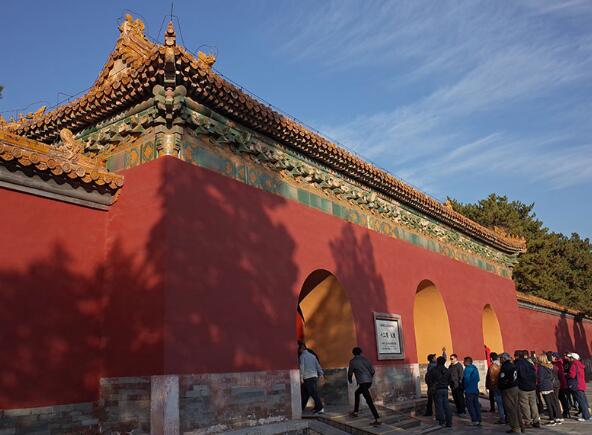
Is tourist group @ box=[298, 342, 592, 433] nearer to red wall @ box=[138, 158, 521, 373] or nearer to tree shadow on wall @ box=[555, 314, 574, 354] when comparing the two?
red wall @ box=[138, 158, 521, 373]

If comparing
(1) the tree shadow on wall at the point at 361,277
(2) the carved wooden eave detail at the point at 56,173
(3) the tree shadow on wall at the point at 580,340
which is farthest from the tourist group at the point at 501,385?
(3) the tree shadow on wall at the point at 580,340

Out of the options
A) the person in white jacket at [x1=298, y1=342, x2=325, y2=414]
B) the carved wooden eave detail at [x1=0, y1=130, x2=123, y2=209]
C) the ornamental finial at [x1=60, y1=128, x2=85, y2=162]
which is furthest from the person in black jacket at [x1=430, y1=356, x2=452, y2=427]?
the ornamental finial at [x1=60, y1=128, x2=85, y2=162]

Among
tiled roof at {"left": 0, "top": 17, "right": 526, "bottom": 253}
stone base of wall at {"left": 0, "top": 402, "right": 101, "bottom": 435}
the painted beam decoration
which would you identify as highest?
tiled roof at {"left": 0, "top": 17, "right": 526, "bottom": 253}

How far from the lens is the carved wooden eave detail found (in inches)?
245

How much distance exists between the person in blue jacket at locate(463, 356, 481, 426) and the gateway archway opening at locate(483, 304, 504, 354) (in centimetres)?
714

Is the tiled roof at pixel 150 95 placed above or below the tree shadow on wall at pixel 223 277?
above

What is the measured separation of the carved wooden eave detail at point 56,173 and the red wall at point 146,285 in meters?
0.15

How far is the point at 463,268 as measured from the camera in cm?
1456

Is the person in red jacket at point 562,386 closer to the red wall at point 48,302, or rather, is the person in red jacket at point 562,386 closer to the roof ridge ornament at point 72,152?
the red wall at point 48,302

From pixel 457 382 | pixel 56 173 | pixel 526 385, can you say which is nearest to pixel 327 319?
pixel 457 382

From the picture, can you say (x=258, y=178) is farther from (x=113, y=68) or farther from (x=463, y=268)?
(x=463, y=268)

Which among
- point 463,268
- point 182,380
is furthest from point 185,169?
point 463,268

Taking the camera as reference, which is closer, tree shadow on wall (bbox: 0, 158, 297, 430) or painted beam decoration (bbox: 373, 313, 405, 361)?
tree shadow on wall (bbox: 0, 158, 297, 430)

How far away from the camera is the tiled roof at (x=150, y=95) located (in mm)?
6730
